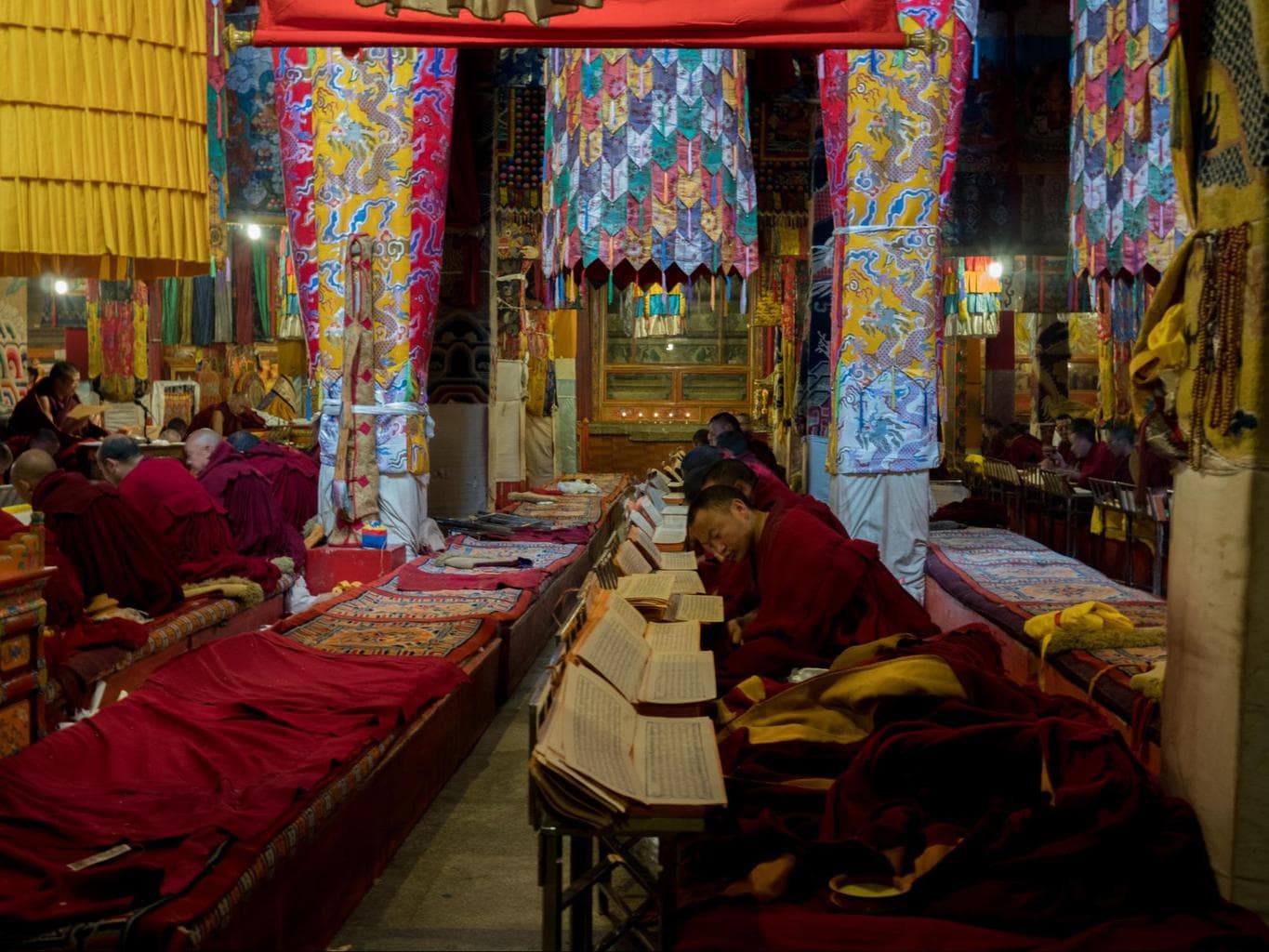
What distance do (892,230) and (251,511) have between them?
166 inches

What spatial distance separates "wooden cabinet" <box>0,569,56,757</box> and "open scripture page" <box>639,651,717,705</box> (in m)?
1.95

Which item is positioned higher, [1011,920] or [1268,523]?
[1268,523]

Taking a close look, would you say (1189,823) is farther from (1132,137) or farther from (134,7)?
(1132,137)

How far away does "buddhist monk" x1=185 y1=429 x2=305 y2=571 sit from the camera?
8117 mm

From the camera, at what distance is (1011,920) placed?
2719 mm

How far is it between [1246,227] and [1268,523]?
2.04 ft

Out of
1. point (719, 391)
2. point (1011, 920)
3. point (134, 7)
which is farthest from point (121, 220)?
point (719, 391)

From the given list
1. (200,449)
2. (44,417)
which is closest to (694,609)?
(200,449)

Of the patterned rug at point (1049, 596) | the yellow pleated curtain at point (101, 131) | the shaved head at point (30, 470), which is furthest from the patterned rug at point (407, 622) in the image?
the yellow pleated curtain at point (101, 131)

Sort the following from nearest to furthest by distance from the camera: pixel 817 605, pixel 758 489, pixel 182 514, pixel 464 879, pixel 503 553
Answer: pixel 464 879 < pixel 817 605 < pixel 758 489 < pixel 182 514 < pixel 503 553

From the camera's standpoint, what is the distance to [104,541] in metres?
6.14

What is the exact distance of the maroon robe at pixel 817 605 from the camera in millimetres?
4480

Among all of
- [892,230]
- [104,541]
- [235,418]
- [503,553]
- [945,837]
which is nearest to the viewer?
[945,837]

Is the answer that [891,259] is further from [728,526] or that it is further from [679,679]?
[679,679]
